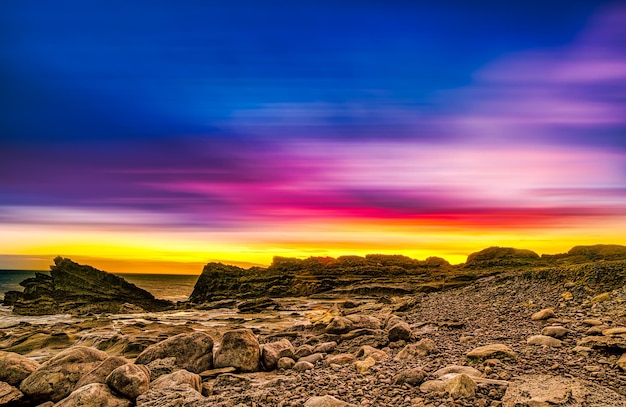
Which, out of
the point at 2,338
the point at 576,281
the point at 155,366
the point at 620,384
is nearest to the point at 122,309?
the point at 2,338

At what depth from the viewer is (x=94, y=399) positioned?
945 cm

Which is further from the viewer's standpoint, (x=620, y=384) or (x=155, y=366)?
(x=155, y=366)

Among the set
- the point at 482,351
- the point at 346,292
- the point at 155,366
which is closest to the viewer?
the point at 482,351

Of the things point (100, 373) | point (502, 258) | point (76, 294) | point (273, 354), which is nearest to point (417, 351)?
point (273, 354)

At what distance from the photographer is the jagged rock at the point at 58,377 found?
1111 centimetres

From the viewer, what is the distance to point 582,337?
11.4 meters

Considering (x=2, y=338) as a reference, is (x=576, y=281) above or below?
above

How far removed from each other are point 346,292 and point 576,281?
1082 inches

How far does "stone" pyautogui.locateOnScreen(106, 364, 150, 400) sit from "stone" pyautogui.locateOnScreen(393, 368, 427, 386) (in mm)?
5900

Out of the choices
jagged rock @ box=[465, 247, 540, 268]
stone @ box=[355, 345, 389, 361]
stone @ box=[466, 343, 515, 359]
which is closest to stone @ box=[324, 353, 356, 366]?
stone @ box=[355, 345, 389, 361]

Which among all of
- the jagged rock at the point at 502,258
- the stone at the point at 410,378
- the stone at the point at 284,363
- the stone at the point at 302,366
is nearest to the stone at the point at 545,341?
the stone at the point at 410,378

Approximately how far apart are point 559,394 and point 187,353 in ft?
34.0

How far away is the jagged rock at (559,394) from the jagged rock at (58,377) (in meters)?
10.8

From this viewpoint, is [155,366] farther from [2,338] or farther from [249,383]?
[2,338]
